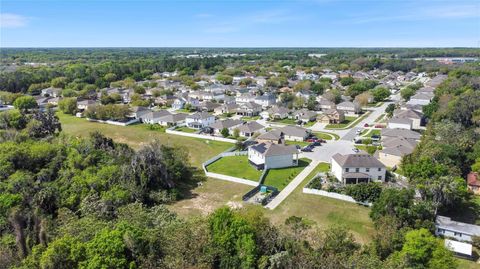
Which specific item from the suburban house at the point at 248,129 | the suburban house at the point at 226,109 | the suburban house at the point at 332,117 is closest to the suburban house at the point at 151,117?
the suburban house at the point at 226,109

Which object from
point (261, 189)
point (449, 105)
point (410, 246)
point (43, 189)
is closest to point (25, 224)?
point (43, 189)

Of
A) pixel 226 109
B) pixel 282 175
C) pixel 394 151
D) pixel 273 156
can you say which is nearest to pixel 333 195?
pixel 282 175

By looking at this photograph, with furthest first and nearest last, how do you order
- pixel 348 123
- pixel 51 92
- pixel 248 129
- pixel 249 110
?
pixel 51 92 < pixel 249 110 < pixel 348 123 < pixel 248 129

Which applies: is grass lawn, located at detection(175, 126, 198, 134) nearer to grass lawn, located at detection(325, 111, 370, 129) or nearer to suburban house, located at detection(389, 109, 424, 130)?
grass lawn, located at detection(325, 111, 370, 129)

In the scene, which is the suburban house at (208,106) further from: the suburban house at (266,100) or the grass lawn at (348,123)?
the grass lawn at (348,123)

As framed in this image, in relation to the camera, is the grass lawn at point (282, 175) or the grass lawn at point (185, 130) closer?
the grass lawn at point (282, 175)

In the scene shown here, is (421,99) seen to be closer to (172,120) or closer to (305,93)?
(305,93)

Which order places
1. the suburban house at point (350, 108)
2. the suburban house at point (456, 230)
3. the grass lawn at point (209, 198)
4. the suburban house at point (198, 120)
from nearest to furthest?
the suburban house at point (456, 230)
the grass lawn at point (209, 198)
the suburban house at point (198, 120)
the suburban house at point (350, 108)
